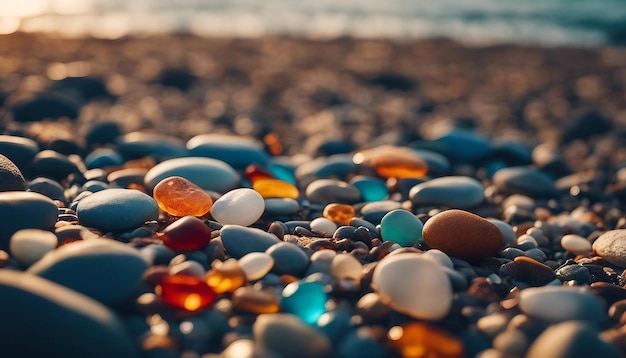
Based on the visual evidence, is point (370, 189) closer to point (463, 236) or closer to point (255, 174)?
point (255, 174)

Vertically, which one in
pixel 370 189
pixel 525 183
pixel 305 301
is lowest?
pixel 525 183

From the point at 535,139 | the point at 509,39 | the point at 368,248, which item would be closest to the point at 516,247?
the point at 368,248

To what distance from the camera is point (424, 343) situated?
156cm

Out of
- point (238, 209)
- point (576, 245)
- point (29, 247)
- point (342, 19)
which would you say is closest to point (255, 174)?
point (238, 209)

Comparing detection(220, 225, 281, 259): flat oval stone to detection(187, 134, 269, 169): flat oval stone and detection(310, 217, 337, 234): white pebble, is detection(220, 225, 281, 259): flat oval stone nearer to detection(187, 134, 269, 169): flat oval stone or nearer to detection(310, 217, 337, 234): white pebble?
detection(310, 217, 337, 234): white pebble

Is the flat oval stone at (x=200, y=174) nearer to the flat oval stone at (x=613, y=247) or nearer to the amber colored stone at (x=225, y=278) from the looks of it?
the amber colored stone at (x=225, y=278)

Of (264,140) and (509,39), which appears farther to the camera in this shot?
(509,39)

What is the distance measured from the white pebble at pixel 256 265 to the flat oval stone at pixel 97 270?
0.29 meters

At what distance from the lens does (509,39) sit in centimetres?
1069

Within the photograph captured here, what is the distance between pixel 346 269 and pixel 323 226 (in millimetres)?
432

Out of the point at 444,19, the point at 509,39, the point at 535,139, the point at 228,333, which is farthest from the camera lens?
→ the point at 444,19

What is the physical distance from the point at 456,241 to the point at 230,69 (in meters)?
5.25

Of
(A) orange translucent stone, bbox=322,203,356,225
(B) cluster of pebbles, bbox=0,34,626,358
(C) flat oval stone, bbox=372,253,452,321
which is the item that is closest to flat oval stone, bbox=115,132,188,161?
(B) cluster of pebbles, bbox=0,34,626,358

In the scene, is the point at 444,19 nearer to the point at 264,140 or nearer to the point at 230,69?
the point at 230,69
